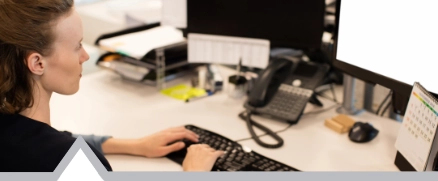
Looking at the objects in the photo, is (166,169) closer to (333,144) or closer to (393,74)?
(333,144)

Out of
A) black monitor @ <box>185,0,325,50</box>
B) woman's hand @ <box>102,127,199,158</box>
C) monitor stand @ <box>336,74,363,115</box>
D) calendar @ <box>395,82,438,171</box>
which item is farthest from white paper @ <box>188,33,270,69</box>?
calendar @ <box>395,82,438,171</box>

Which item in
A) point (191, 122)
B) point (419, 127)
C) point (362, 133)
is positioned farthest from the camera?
point (191, 122)

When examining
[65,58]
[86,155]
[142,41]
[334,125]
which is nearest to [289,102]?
[334,125]

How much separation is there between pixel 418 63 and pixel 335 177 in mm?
696

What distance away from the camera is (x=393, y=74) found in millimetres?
1305

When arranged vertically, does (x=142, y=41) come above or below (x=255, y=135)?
above

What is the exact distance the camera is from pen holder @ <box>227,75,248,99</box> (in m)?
1.72

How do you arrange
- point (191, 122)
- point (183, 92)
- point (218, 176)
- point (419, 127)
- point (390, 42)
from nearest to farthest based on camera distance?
point (218, 176) < point (419, 127) < point (390, 42) < point (191, 122) < point (183, 92)

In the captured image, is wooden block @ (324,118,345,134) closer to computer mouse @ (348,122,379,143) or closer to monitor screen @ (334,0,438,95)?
computer mouse @ (348,122,379,143)

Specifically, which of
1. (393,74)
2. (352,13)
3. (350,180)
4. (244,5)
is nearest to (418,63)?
(393,74)

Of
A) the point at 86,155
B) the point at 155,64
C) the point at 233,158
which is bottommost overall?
the point at 233,158

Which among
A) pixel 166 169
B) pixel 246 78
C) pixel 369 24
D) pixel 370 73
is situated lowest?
pixel 166 169

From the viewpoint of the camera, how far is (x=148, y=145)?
137cm

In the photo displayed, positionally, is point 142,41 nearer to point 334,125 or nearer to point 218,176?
point 334,125
